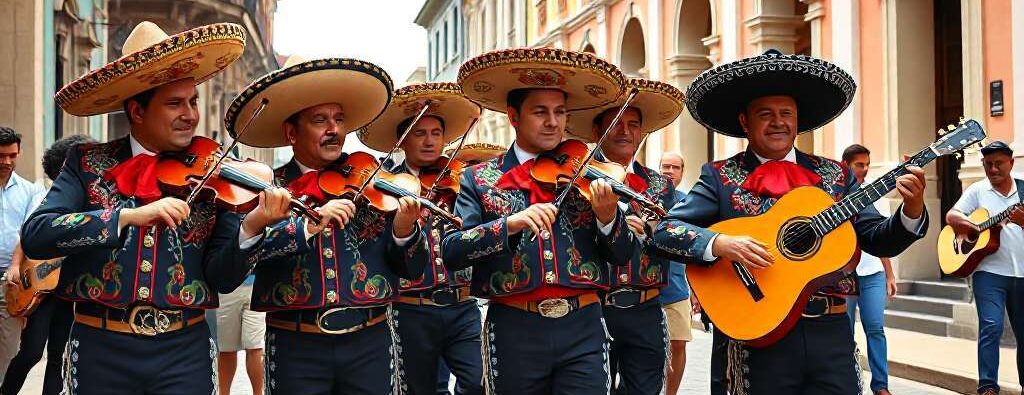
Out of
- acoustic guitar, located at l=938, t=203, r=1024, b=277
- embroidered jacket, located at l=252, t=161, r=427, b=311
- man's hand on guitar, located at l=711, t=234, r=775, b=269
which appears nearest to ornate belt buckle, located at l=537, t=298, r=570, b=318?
embroidered jacket, located at l=252, t=161, r=427, b=311

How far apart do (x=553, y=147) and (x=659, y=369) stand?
1624 millimetres

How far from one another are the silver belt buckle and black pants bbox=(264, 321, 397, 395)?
56cm

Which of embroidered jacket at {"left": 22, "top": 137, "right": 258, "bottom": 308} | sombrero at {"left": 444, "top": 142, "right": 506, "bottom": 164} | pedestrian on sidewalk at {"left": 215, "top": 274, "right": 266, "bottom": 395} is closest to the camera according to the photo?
embroidered jacket at {"left": 22, "top": 137, "right": 258, "bottom": 308}

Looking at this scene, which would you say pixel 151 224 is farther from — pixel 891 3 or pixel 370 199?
pixel 891 3

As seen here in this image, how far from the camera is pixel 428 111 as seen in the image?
697 centimetres

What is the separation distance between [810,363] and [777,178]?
30.9 inches

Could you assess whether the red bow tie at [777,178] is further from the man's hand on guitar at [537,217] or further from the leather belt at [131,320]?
the leather belt at [131,320]

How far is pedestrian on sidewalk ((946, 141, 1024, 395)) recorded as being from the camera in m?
7.88

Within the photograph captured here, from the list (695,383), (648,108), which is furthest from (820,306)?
(695,383)

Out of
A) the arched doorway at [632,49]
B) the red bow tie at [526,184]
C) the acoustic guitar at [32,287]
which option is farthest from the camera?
the arched doorway at [632,49]

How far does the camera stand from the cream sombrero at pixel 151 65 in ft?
13.2

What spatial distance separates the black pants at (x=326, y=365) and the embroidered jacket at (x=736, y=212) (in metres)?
1.32

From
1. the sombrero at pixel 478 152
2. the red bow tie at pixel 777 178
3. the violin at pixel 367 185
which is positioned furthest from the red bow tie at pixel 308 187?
the sombrero at pixel 478 152

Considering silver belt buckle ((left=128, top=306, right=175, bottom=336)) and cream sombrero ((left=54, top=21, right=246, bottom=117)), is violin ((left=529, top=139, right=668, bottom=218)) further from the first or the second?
silver belt buckle ((left=128, top=306, right=175, bottom=336))
